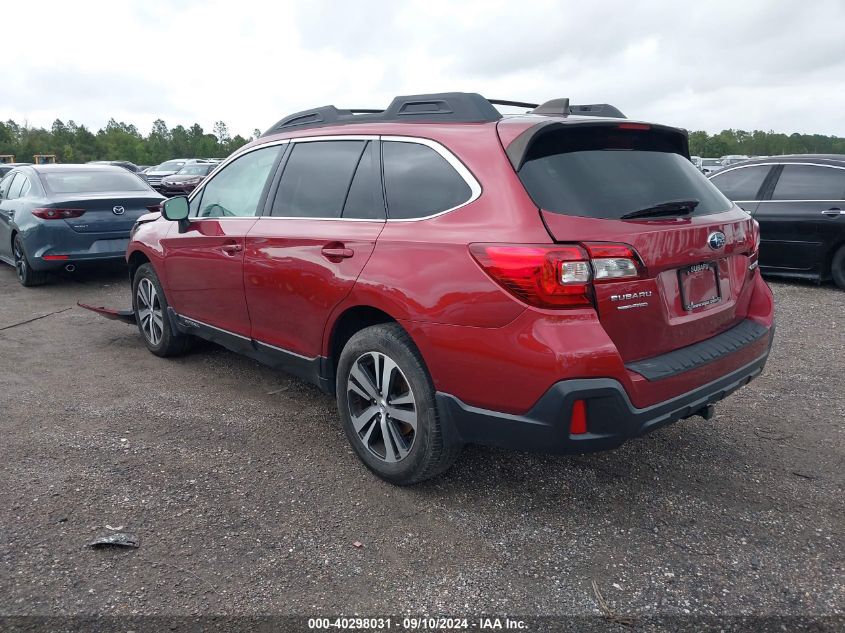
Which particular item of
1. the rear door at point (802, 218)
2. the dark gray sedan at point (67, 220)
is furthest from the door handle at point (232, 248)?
the rear door at point (802, 218)

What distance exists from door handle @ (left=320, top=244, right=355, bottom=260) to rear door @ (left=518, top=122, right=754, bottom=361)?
0.99 metres

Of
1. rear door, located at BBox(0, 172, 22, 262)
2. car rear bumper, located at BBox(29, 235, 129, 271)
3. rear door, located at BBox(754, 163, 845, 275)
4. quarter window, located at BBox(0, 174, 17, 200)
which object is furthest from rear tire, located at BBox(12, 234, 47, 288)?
rear door, located at BBox(754, 163, 845, 275)

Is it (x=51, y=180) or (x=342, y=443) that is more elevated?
(x=51, y=180)

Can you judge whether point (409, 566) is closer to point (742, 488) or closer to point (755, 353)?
point (742, 488)

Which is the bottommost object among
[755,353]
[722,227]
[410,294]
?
[755,353]

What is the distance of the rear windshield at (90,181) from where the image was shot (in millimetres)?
8828

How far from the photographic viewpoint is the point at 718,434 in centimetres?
401

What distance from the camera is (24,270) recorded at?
8.80 meters

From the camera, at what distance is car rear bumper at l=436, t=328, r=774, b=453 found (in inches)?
103

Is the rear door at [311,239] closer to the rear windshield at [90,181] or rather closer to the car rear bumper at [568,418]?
the car rear bumper at [568,418]

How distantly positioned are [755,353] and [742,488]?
67cm

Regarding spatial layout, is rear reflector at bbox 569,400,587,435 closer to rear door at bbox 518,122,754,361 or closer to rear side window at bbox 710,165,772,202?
rear door at bbox 518,122,754,361

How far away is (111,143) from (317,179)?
4377 inches

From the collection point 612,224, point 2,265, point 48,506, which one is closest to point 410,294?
point 612,224
